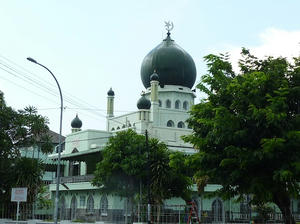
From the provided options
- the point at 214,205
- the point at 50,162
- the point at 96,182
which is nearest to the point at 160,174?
the point at 96,182

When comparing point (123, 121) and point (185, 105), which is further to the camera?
point (185, 105)

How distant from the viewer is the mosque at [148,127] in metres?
49.8

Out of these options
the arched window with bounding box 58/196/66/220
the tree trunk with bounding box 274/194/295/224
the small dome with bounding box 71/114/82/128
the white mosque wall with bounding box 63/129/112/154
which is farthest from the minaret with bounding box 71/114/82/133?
the tree trunk with bounding box 274/194/295/224

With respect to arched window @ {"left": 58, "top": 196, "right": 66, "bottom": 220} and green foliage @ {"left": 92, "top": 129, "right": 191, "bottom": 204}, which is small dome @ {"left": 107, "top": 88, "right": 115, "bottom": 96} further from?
green foliage @ {"left": 92, "top": 129, "right": 191, "bottom": 204}

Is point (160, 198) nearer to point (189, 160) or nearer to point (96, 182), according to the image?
point (96, 182)

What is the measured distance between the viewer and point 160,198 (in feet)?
123

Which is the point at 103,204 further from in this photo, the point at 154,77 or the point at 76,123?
the point at 76,123

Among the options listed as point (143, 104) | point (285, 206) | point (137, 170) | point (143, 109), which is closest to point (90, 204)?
point (143, 109)

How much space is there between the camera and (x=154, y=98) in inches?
2376

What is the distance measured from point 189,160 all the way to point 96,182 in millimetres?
22470

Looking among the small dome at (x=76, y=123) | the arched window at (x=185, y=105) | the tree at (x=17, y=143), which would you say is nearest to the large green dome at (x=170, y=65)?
the arched window at (x=185, y=105)

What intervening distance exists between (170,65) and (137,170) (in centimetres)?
2724

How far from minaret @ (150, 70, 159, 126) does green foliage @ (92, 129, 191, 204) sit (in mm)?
18743

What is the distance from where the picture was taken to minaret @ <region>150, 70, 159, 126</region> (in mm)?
59719
